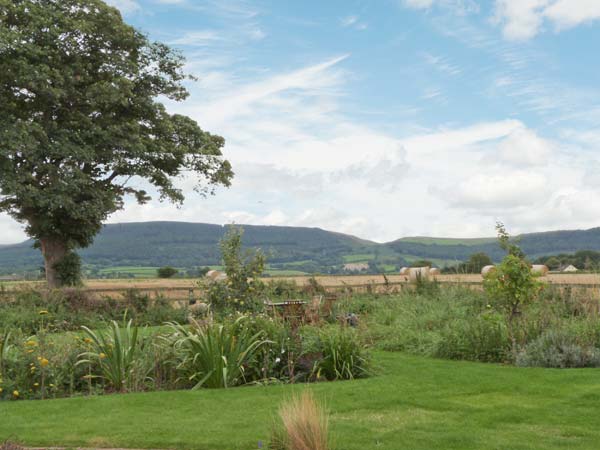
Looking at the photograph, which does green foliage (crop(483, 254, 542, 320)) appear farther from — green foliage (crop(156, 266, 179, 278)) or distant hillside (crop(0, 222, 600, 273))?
distant hillside (crop(0, 222, 600, 273))

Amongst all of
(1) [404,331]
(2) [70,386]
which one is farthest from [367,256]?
(2) [70,386]

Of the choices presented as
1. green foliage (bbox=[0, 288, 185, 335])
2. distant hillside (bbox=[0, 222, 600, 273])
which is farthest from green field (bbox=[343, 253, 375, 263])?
green foliage (bbox=[0, 288, 185, 335])

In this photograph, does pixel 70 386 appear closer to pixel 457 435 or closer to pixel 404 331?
pixel 457 435

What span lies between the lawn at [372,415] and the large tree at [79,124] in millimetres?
16470

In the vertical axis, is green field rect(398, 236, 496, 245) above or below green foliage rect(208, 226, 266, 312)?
above

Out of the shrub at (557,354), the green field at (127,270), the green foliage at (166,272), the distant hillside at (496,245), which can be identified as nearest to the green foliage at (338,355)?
the shrub at (557,354)

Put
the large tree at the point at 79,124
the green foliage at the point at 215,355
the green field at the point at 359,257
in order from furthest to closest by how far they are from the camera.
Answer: the green field at the point at 359,257 < the large tree at the point at 79,124 < the green foliage at the point at 215,355

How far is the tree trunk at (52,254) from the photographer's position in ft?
83.8

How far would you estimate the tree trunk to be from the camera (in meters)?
25.5

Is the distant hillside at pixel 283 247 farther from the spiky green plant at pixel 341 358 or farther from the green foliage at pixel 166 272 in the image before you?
the spiky green plant at pixel 341 358

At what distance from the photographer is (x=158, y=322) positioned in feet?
60.7

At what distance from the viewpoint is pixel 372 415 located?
694cm

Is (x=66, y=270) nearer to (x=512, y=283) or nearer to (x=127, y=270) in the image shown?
(x=512, y=283)

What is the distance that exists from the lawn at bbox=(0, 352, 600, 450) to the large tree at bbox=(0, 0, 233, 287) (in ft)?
54.0
